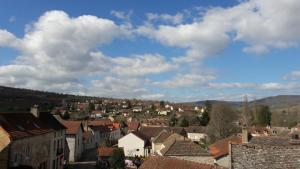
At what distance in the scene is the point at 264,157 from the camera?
867 inches

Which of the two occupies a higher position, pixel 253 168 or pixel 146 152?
pixel 253 168

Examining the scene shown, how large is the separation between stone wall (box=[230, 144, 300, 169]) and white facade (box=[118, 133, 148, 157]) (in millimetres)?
53971

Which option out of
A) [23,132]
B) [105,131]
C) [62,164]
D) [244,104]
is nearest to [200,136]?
[244,104]

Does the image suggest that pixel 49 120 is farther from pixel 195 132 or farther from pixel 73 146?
pixel 195 132

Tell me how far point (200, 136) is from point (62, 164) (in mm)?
57467

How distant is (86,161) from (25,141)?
91.7ft

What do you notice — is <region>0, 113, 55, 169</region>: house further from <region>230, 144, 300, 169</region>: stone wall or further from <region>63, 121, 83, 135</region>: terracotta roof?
<region>230, 144, 300, 169</region>: stone wall

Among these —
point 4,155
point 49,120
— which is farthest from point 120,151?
point 4,155

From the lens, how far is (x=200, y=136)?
106 metres

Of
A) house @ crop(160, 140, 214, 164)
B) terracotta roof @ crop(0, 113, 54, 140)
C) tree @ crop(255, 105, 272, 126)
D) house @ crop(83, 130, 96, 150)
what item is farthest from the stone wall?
tree @ crop(255, 105, 272, 126)

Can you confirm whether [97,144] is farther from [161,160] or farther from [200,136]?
[161,160]

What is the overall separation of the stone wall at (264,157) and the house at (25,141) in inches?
849

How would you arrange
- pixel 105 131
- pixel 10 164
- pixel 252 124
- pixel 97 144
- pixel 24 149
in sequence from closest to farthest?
1. pixel 10 164
2. pixel 24 149
3. pixel 97 144
4. pixel 105 131
5. pixel 252 124

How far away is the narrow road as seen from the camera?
58.4 meters
